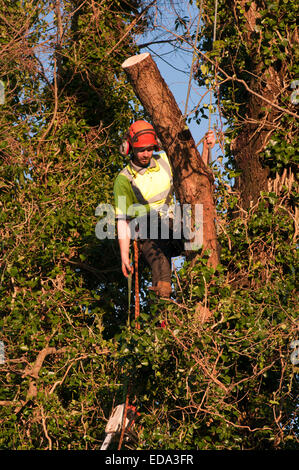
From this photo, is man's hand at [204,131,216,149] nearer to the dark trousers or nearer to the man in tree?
the man in tree

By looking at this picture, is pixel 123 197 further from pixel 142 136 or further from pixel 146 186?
pixel 142 136

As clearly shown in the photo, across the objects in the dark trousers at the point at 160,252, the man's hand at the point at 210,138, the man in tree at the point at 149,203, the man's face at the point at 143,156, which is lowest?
the dark trousers at the point at 160,252

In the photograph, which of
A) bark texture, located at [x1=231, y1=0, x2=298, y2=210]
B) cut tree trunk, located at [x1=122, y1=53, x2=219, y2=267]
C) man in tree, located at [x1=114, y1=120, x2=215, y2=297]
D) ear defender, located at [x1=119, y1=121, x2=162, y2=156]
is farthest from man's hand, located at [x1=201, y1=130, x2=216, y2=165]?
bark texture, located at [x1=231, y1=0, x2=298, y2=210]

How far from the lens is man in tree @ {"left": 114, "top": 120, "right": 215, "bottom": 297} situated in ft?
22.7

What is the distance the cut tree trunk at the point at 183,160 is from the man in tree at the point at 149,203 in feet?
0.83

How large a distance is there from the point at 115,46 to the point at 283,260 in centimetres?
370

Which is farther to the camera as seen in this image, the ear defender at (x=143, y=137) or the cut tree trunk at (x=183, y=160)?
the ear defender at (x=143, y=137)

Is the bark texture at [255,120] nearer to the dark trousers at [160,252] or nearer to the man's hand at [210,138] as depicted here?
the man's hand at [210,138]

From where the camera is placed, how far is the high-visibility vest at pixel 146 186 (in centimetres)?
704

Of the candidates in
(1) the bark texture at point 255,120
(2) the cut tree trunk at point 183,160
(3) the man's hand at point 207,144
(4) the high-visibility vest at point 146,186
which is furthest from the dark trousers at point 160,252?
(1) the bark texture at point 255,120

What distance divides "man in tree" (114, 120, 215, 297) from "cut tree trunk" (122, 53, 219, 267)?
0.25 metres
